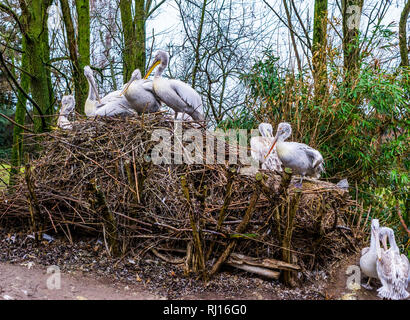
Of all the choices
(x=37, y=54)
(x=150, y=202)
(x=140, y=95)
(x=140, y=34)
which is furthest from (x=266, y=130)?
(x=140, y=34)

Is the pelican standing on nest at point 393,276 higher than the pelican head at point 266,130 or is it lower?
lower

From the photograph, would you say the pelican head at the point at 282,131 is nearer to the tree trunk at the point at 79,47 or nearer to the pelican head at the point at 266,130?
the pelican head at the point at 266,130

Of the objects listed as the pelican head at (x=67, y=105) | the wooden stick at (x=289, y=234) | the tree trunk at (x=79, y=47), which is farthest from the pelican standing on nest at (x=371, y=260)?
the tree trunk at (x=79, y=47)

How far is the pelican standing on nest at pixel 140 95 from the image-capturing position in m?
5.51

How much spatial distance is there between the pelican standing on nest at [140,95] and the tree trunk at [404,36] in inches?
251

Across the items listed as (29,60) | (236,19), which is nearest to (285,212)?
(29,60)

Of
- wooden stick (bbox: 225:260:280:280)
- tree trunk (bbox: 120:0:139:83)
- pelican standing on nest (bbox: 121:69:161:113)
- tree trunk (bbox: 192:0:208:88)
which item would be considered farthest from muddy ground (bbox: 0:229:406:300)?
tree trunk (bbox: 192:0:208:88)

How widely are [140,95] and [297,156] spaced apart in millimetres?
2284

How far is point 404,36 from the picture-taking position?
30.8 ft

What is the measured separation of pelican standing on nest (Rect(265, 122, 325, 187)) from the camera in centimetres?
495

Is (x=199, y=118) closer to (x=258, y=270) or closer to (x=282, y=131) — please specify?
(x=282, y=131)

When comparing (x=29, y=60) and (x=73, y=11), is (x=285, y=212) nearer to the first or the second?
→ (x=29, y=60)

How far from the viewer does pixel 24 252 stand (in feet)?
14.0

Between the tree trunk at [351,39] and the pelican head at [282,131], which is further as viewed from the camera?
the tree trunk at [351,39]
